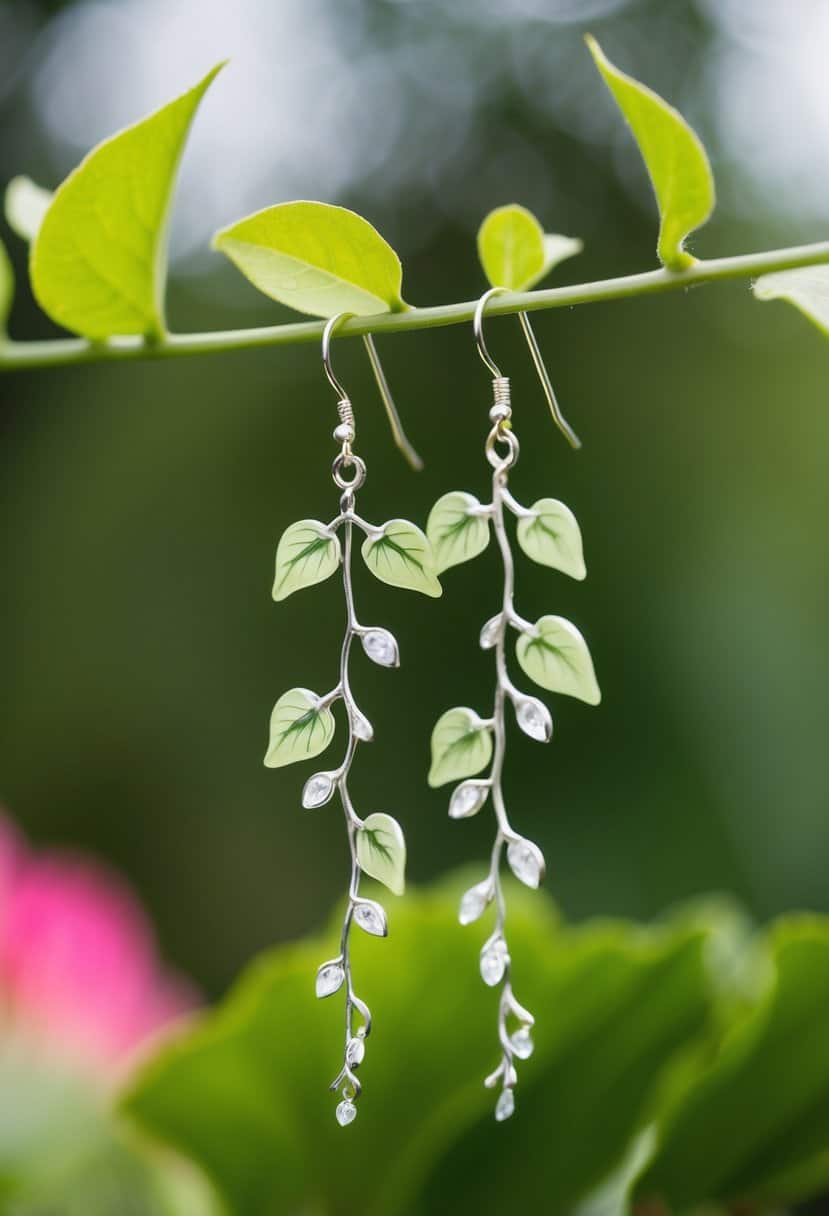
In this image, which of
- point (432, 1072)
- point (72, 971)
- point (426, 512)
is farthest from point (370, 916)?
point (426, 512)

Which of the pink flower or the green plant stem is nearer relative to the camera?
the green plant stem

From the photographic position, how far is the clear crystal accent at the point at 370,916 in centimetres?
22

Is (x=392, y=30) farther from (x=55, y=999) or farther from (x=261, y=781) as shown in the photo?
(x=55, y=999)

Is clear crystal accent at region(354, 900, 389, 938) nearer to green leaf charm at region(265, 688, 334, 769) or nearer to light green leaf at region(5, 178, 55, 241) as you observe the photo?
green leaf charm at region(265, 688, 334, 769)

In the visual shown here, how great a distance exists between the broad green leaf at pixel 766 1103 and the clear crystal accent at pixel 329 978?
10 centimetres

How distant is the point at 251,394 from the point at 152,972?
98cm

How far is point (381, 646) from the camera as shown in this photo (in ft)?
0.72

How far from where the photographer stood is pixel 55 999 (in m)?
0.55

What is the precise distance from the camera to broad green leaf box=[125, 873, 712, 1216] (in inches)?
12.2

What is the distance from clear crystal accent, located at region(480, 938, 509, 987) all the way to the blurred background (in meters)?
1.08

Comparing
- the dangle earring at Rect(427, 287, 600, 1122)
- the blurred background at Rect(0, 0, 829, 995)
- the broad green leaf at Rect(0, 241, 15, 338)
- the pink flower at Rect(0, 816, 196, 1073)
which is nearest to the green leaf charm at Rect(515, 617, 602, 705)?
the dangle earring at Rect(427, 287, 600, 1122)

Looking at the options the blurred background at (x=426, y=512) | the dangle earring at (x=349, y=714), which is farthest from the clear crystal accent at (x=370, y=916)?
the blurred background at (x=426, y=512)

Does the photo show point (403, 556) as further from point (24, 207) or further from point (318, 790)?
point (24, 207)

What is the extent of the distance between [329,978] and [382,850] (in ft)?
0.09
